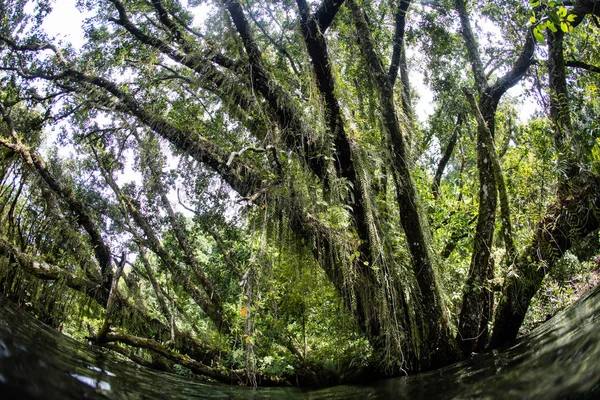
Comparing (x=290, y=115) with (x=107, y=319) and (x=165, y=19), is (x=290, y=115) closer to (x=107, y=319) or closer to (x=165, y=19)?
(x=165, y=19)

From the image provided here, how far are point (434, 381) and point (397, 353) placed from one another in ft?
2.74

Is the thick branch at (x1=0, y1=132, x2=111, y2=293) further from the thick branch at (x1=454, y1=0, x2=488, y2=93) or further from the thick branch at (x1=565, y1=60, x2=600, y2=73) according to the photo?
the thick branch at (x1=565, y1=60, x2=600, y2=73)

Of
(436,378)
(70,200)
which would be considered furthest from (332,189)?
(70,200)

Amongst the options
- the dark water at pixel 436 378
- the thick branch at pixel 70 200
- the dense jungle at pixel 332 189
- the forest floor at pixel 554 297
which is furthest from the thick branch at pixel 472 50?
the thick branch at pixel 70 200

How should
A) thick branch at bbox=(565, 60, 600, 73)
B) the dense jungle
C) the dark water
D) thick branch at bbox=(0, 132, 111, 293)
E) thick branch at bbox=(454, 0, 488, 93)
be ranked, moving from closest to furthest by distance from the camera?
the dark water, the dense jungle, thick branch at bbox=(565, 60, 600, 73), thick branch at bbox=(454, 0, 488, 93), thick branch at bbox=(0, 132, 111, 293)

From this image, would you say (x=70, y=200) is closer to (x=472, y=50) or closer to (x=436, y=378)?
(x=436, y=378)

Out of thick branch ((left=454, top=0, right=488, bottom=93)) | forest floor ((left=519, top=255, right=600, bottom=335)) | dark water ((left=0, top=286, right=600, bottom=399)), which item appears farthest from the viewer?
thick branch ((left=454, top=0, right=488, bottom=93))

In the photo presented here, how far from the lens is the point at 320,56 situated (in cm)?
495

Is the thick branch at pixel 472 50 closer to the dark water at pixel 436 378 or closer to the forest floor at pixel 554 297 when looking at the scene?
the forest floor at pixel 554 297

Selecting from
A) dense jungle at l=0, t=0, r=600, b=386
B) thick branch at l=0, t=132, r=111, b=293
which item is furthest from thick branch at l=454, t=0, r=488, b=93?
thick branch at l=0, t=132, r=111, b=293

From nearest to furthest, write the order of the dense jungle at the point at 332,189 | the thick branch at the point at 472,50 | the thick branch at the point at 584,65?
the dense jungle at the point at 332,189, the thick branch at the point at 584,65, the thick branch at the point at 472,50

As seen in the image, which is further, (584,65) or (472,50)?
(472,50)

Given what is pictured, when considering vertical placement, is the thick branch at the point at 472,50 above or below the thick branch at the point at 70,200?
above

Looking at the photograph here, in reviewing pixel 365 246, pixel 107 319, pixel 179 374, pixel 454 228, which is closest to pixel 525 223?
pixel 365 246
